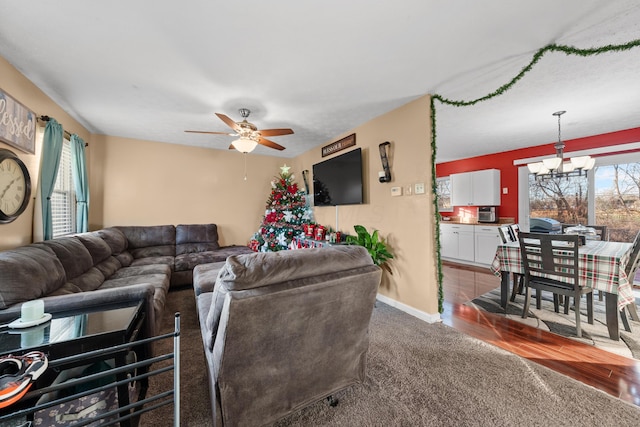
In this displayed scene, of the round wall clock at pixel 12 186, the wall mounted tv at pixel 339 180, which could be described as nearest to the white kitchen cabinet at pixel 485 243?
the wall mounted tv at pixel 339 180

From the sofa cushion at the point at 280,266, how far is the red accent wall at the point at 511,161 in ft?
16.5

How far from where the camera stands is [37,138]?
8.02ft

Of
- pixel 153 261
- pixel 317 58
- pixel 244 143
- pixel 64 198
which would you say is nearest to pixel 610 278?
pixel 317 58

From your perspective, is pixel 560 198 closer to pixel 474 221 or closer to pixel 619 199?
pixel 619 199

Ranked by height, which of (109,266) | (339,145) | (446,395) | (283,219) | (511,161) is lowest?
(446,395)

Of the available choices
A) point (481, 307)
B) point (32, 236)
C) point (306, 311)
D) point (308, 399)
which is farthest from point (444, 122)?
point (32, 236)

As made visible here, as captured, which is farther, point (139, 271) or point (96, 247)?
point (139, 271)

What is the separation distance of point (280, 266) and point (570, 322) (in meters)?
3.21

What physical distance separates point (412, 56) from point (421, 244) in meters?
1.85

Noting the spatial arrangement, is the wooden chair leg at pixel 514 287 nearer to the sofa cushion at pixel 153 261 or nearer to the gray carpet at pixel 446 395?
the gray carpet at pixel 446 395

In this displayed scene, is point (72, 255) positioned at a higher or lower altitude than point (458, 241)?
higher

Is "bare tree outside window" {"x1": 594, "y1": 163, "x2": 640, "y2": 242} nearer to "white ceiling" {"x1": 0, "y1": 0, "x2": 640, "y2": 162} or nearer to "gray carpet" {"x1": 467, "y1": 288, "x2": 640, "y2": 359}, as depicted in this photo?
"white ceiling" {"x1": 0, "y1": 0, "x2": 640, "y2": 162}

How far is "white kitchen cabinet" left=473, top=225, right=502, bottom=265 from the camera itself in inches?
183

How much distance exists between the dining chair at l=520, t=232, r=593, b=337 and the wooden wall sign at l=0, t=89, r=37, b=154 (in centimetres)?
474
